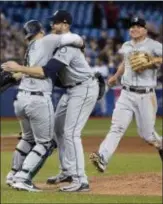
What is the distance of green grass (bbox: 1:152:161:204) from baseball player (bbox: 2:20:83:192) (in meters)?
0.32

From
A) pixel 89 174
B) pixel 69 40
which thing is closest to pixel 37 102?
pixel 69 40

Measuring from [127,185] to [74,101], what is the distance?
1.30 meters

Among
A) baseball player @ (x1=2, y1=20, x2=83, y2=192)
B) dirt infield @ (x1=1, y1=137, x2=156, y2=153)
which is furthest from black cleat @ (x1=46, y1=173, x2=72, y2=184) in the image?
dirt infield @ (x1=1, y1=137, x2=156, y2=153)

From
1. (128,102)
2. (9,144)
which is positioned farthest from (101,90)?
(9,144)

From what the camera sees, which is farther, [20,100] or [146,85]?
[146,85]

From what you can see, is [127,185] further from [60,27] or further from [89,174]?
[60,27]

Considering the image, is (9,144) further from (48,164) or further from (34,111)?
(34,111)

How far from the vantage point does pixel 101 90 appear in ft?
31.4

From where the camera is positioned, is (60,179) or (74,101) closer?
(74,101)

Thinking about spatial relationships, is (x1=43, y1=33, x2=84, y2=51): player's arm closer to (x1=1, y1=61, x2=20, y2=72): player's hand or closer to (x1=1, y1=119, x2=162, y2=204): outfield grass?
(x1=1, y1=61, x2=20, y2=72): player's hand

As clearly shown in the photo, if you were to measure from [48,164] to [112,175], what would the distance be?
7.38ft

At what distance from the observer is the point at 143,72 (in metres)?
9.87

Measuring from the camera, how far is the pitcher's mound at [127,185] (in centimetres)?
908

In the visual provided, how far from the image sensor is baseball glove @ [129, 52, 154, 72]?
9680mm
